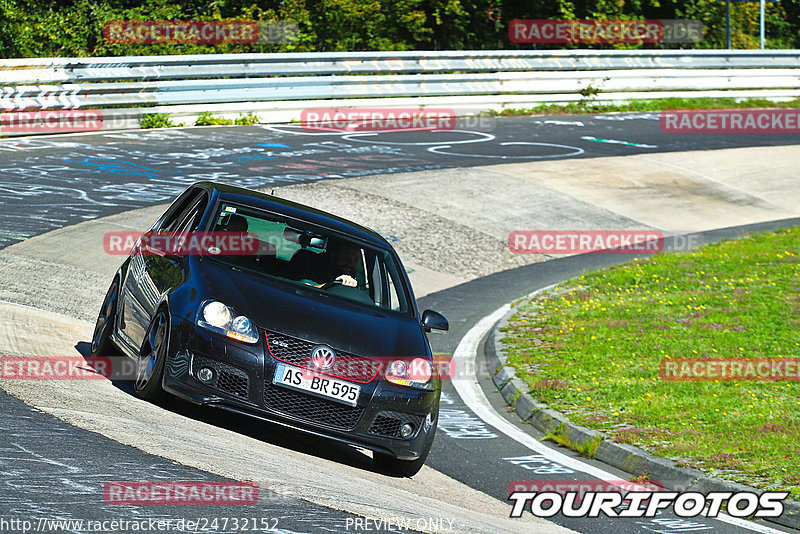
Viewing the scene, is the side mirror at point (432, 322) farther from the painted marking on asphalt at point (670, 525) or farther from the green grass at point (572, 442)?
the painted marking on asphalt at point (670, 525)

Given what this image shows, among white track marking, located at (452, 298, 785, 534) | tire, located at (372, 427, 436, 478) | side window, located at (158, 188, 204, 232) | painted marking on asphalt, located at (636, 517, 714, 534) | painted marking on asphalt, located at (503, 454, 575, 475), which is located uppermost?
side window, located at (158, 188, 204, 232)

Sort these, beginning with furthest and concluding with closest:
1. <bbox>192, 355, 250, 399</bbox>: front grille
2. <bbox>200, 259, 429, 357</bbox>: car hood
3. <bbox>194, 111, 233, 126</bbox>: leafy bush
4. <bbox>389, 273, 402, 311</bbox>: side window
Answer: <bbox>194, 111, 233, 126</bbox>: leafy bush → <bbox>389, 273, 402, 311</bbox>: side window → <bbox>200, 259, 429, 357</bbox>: car hood → <bbox>192, 355, 250, 399</bbox>: front grille

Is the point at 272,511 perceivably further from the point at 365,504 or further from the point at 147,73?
the point at 147,73

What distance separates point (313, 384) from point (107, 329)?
8.17 feet

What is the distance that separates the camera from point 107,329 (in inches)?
330

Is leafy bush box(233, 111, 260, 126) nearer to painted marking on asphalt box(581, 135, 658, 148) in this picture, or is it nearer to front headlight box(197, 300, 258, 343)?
painted marking on asphalt box(581, 135, 658, 148)

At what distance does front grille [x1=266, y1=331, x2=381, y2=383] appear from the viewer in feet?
21.9

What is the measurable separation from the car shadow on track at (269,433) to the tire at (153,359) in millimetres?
113

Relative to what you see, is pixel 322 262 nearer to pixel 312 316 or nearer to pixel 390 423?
pixel 312 316

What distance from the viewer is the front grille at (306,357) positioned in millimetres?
6664

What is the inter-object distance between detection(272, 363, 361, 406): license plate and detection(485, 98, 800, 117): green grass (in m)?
19.9

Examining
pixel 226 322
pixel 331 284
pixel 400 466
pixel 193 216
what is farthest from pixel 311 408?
pixel 193 216

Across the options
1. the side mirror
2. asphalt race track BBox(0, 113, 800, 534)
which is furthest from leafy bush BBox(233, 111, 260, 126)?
the side mirror

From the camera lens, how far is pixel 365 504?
559cm
